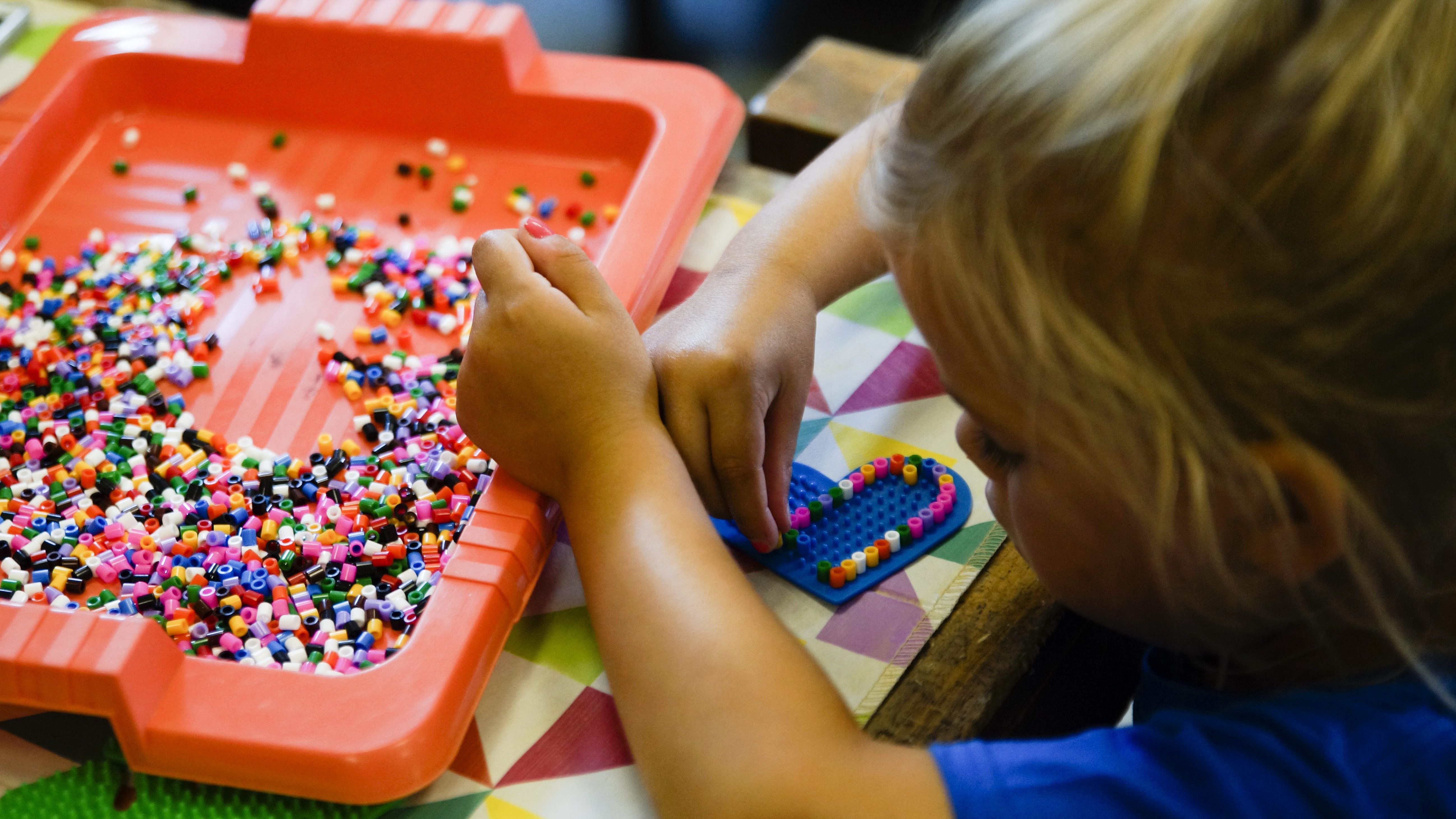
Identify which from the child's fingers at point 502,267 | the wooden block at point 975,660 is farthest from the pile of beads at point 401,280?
the wooden block at point 975,660

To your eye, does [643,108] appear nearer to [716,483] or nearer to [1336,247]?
[716,483]

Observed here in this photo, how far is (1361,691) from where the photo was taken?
54 cm

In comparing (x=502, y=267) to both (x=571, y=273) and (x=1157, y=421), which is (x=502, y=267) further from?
(x=1157, y=421)

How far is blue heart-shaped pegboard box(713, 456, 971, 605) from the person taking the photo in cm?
73

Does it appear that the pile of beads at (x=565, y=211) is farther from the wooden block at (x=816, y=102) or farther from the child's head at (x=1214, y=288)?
the child's head at (x=1214, y=288)

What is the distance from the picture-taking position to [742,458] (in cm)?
71

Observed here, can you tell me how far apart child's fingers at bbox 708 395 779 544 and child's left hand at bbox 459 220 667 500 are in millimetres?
38

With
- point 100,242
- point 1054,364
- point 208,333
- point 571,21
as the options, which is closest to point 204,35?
point 100,242

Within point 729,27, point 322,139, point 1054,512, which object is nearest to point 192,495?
point 322,139

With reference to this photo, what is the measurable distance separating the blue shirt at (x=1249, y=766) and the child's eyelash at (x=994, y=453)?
13cm

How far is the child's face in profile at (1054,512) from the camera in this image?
1.73ft

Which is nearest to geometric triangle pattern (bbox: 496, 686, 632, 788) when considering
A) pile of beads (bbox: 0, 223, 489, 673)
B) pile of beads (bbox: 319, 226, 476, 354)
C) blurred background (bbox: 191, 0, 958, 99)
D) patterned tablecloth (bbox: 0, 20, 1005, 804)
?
patterned tablecloth (bbox: 0, 20, 1005, 804)

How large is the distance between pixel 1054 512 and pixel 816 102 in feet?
2.25

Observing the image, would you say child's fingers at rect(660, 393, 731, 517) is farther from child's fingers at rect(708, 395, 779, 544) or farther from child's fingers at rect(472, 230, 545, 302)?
child's fingers at rect(472, 230, 545, 302)
